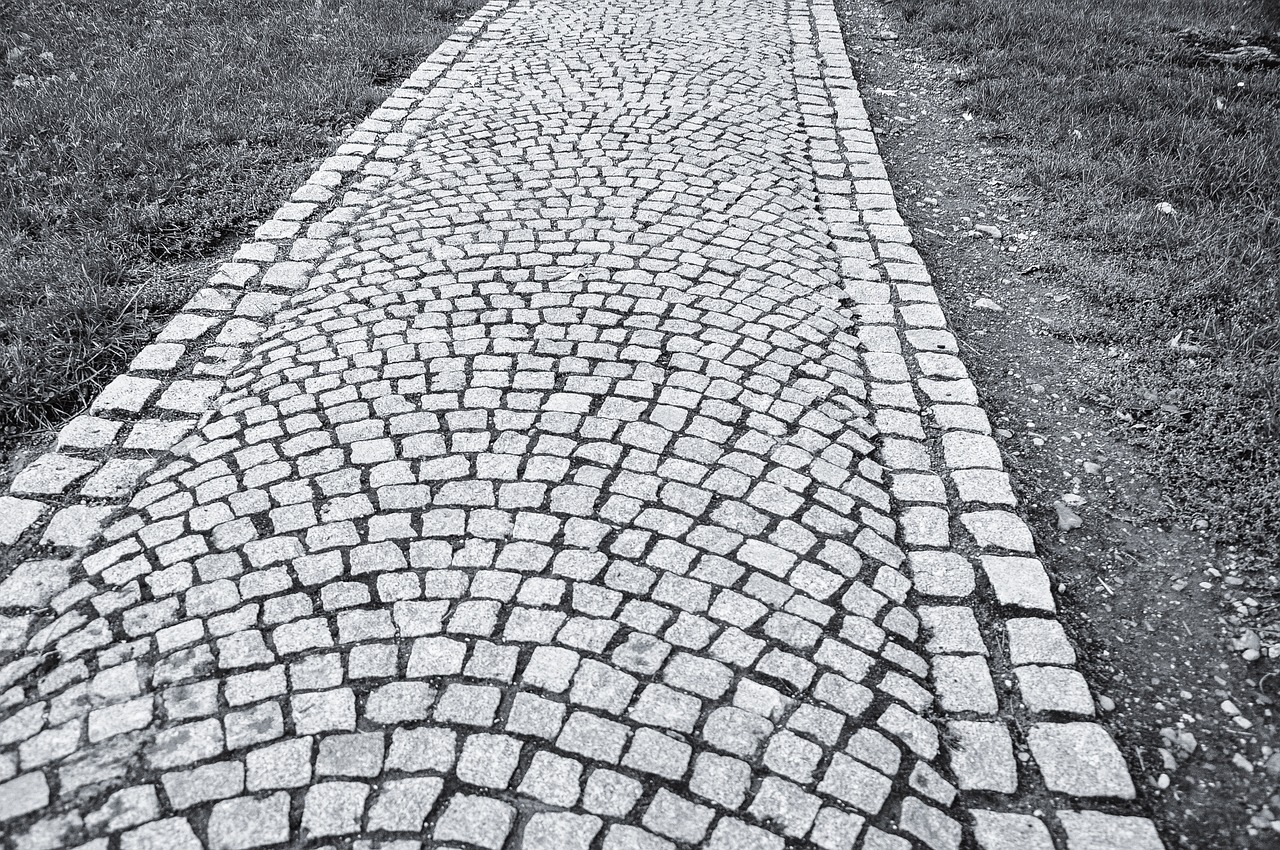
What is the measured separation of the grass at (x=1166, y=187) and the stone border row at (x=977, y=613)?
29.5 inches

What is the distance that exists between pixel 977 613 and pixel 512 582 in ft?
5.04

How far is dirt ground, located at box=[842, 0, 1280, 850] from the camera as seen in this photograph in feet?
8.71

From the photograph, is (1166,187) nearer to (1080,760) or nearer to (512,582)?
(1080,760)

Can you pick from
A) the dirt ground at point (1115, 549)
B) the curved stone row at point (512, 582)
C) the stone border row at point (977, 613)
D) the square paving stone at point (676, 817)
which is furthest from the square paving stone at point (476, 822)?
the dirt ground at point (1115, 549)

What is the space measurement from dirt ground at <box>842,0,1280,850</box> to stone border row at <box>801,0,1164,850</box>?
11cm

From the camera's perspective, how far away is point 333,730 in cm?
259

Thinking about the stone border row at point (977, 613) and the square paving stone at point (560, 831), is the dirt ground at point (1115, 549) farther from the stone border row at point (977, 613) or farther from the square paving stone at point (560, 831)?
the square paving stone at point (560, 831)

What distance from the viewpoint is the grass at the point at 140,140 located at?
4.20m

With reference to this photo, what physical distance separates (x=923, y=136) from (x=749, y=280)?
103 inches

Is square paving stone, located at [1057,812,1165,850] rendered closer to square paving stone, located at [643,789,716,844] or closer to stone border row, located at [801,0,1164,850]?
stone border row, located at [801,0,1164,850]

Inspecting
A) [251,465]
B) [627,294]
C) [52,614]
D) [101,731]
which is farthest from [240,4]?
[101,731]

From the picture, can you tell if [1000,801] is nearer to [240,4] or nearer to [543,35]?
[543,35]

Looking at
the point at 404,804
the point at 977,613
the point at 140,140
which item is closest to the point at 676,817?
the point at 404,804

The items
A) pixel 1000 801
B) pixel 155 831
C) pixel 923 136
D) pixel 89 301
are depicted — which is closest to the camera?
pixel 155 831
